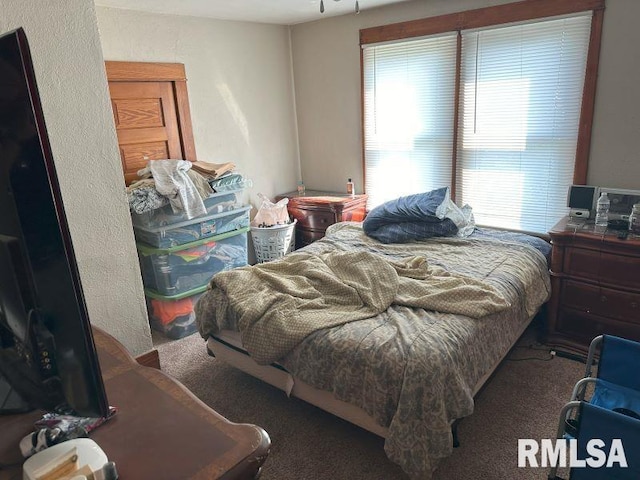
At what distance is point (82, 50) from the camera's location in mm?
1848

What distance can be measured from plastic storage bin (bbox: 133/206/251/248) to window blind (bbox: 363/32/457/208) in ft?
4.27

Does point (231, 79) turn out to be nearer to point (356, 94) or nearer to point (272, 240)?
point (356, 94)

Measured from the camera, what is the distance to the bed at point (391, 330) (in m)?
1.74

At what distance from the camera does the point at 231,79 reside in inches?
153

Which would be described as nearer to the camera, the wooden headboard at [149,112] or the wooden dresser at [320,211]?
the wooden headboard at [149,112]

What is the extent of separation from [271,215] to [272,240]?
0.23 meters

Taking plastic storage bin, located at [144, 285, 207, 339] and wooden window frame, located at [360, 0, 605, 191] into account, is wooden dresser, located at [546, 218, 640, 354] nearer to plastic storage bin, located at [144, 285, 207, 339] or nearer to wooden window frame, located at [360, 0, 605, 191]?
wooden window frame, located at [360, 0, 605, 191]

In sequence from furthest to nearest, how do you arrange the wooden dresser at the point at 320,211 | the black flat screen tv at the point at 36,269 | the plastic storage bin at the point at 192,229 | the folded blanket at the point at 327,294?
the wooden dresser at the point at 320,211 → the plastic storage bin at the point at 192,229 → the folded blanket at the point at 327,294 → the black flat screen tv at the point at 36,269

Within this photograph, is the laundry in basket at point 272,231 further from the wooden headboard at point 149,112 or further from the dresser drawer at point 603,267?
the dresser drawer at point 603,267

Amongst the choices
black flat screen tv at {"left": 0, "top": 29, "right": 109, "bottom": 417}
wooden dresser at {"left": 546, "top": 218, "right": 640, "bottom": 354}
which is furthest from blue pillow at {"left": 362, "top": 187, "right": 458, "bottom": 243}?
black flat screen tv at {"left": 0, "top": 29, "right": 109, "bottom": 417}

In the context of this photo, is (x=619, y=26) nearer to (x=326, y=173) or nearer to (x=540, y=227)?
(x=540, y=227)

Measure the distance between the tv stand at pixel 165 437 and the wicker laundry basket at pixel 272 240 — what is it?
109 inches

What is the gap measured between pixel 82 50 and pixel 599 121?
9.69 feet

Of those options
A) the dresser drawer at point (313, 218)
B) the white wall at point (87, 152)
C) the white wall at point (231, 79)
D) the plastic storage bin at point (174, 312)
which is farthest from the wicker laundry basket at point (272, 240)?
the white wall at point (87, 152)
